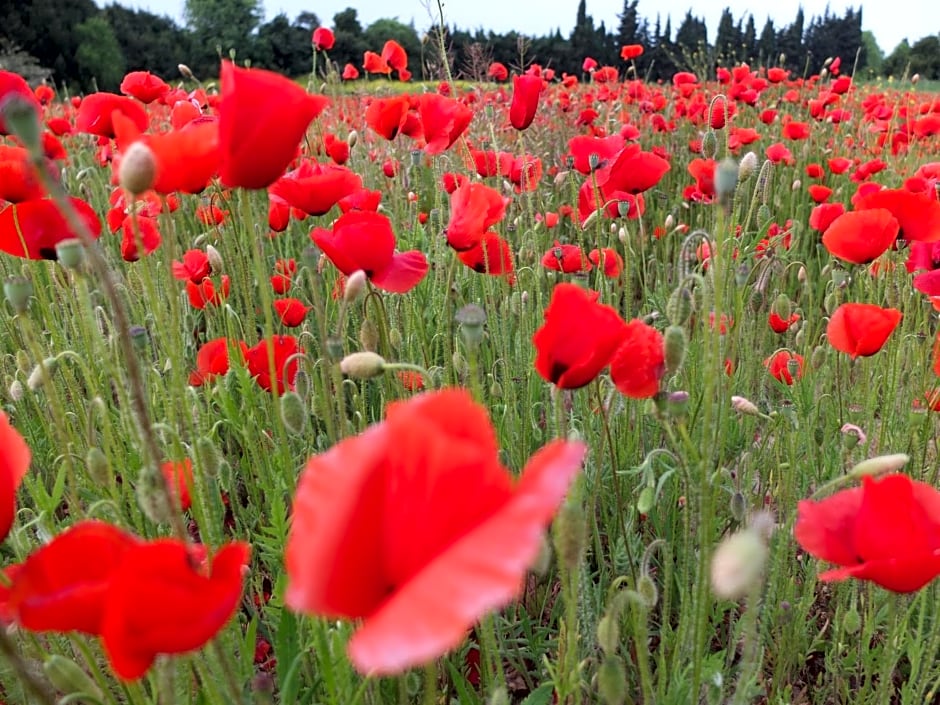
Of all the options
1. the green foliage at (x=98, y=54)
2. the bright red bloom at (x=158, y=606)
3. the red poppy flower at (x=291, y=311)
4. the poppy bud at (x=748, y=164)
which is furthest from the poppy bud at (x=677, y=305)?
the green foliage at (x=98, y=54)

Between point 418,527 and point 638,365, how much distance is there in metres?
0.68

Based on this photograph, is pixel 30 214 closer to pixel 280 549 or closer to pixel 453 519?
pixel 280 549

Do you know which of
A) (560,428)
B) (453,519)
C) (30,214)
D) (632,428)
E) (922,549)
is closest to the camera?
(453,519)

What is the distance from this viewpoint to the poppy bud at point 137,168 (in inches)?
31.3

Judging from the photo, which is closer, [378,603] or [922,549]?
[378,603]

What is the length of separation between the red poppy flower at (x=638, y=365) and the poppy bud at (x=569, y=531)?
333 millimetres

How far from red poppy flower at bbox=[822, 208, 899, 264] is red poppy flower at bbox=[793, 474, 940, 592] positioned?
0.97 metres

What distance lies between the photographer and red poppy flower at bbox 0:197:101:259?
1.35 m

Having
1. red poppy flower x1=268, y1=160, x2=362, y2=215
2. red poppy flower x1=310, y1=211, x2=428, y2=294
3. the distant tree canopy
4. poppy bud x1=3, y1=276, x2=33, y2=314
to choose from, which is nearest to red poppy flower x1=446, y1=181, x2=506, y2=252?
red poppy flower x1=310, y1=211, x2=428, y2=294

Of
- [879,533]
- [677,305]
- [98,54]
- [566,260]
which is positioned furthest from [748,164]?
[98,54]

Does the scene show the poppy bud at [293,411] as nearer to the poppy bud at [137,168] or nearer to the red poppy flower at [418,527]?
the poppy bud at [137,168]

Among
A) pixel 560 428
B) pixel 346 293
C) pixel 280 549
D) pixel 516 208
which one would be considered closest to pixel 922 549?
pixel 560 428

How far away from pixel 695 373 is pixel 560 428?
1.14 m

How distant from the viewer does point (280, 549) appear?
1354 millimetres
